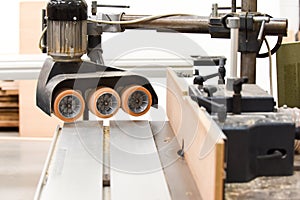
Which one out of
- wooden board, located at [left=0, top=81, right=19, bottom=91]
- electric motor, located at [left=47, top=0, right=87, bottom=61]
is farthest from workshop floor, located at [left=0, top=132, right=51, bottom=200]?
wooden board, located at [left=0, top=81, right=19, bottom=91]

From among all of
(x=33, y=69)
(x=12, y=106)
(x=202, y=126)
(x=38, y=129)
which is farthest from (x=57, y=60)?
(x=12, y=106)

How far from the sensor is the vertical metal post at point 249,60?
3.96 feet

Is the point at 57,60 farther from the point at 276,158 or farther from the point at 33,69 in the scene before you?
the point at 33,69

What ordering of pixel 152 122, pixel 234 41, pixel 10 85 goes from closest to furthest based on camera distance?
pixel 234 41 → pixel 152 122 → pixel 10 85

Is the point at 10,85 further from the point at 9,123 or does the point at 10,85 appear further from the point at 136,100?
the point at 136,100

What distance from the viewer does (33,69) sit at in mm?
2309

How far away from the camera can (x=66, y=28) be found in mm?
1234

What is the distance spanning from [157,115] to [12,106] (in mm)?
1661

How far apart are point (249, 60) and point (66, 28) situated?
474 millimetres

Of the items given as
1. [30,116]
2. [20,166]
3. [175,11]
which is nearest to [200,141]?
[20,166]

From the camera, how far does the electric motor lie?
1223 millimetres

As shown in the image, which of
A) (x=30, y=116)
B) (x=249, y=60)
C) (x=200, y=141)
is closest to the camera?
(x=200, y=141)

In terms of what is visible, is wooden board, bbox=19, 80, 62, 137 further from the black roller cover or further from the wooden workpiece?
the black roller cover

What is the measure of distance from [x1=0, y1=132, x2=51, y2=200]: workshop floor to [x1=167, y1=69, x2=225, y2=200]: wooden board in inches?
20.6
